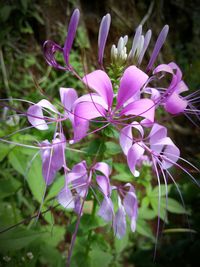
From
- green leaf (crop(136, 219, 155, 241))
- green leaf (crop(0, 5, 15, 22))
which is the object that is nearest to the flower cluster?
green leaf (crop(136, 219, 155, 241))

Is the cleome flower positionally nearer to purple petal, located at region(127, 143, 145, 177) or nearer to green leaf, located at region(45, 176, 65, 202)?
purple petal, located at region(127, 143, 145, 177)

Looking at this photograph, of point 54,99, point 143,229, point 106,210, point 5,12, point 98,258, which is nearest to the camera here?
point 106,210

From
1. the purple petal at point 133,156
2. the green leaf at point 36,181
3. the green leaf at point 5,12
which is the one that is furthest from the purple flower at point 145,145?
the green leaf at point 5,12

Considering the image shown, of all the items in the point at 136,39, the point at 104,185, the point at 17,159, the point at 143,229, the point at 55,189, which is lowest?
the point at 143,229

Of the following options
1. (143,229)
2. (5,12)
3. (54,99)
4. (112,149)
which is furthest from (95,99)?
(5,12)

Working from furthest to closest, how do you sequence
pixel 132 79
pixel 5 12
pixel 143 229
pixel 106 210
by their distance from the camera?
pixel 5 12, pixel 143 229, pixel 106 210, pixel 132 79

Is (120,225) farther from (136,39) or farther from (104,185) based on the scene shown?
(136,39)
